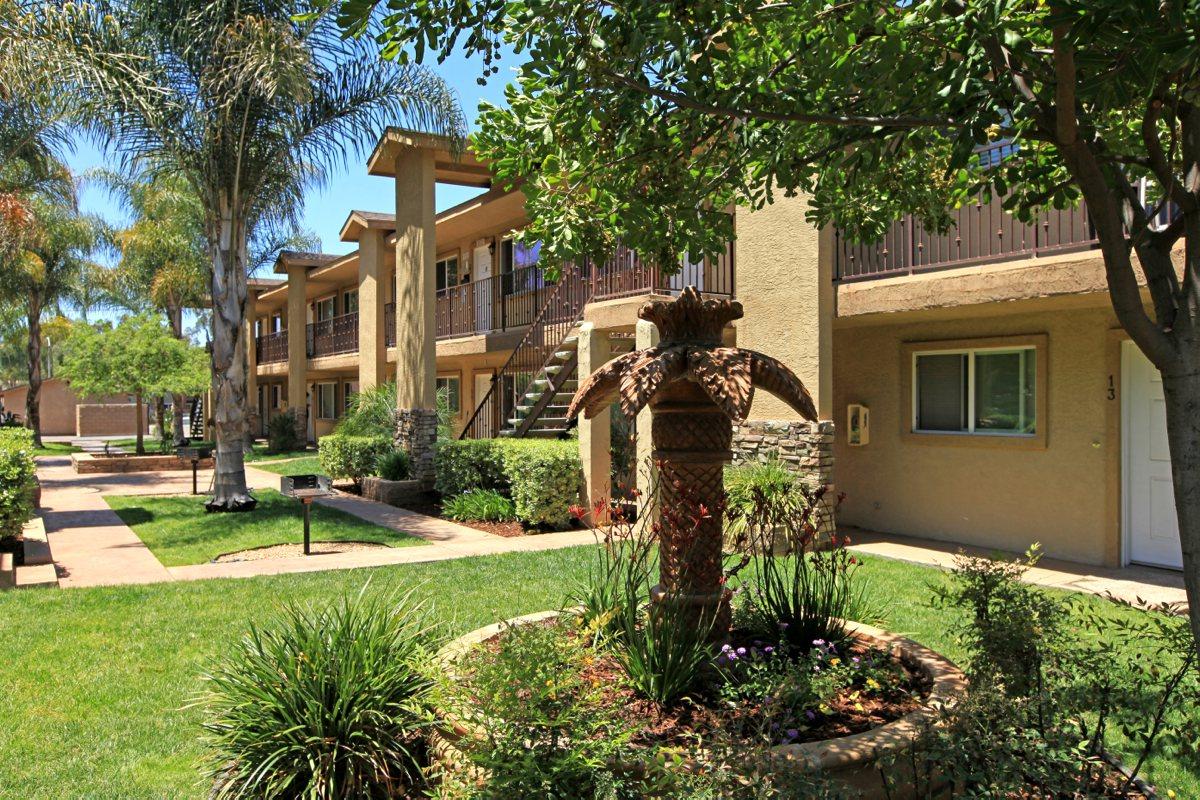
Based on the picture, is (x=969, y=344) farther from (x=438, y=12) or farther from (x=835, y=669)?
(x=438, y=12)

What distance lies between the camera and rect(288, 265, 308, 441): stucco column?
28.8 meters

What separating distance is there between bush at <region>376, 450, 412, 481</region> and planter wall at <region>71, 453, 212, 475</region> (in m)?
8.96

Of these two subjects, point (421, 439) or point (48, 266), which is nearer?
point (421, 439)

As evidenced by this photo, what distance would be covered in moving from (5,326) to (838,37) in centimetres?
5364

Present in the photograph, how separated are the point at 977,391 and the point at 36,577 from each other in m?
11.3

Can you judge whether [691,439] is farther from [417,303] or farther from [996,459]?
[417,303]

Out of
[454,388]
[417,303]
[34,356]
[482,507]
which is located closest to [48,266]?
[34,356]

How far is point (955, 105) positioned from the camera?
373 cm

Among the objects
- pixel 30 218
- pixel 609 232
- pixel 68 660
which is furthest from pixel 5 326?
pixel 609 232

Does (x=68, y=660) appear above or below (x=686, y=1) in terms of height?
below

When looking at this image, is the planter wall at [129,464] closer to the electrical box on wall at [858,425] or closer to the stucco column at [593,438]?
the stucco column at [593,438]

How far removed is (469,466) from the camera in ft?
47.0

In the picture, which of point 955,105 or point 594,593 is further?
point 594,593

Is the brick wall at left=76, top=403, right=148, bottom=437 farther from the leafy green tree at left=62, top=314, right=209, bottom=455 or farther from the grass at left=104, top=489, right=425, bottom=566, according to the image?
the grass at left=104, top=489, right=425, bottom=566
